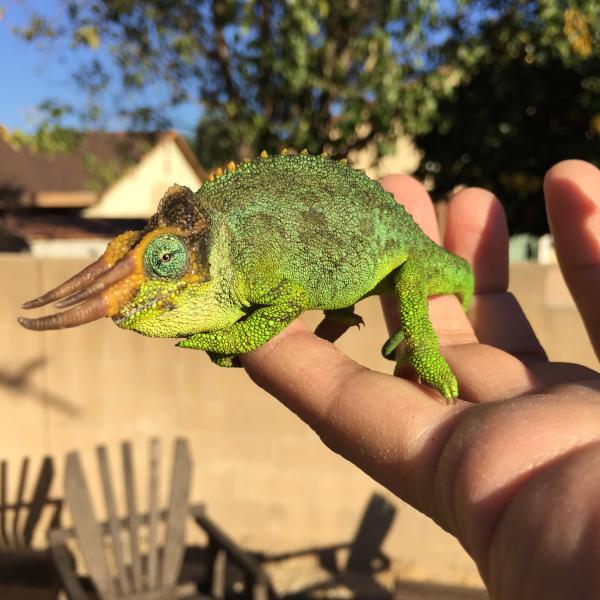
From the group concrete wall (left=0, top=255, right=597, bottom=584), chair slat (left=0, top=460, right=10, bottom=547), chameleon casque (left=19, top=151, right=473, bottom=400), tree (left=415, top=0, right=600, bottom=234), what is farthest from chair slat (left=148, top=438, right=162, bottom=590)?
tree (left=415, top=0, right=600, bottom=234)

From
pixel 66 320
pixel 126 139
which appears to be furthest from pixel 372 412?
pixel 126 139

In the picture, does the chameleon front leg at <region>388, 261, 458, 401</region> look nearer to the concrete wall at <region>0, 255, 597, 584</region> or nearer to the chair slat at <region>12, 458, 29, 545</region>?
the concrete wall at <region>0, 255, 597, 584</region>

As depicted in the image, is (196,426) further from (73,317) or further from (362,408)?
(73,317)

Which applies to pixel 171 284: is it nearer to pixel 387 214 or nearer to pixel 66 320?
pixel 66 320

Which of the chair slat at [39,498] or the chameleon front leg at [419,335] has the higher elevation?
the chameleon front leg at [419,335]

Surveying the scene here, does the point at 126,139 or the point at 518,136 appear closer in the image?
the point at 518,136

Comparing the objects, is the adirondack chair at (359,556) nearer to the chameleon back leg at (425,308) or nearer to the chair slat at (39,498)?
the chair slat at (39,498)

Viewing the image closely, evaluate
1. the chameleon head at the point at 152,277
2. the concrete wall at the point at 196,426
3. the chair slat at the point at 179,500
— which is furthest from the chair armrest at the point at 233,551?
the chameleon head at the point at 152,277

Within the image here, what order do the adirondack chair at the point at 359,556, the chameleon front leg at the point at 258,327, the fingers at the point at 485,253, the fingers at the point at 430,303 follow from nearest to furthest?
the chameleon front leg at the point at 258,327
the fingers at the point at 430,303
the fingers at the point at 485,253
the adirondack chair at the point at 359,556
